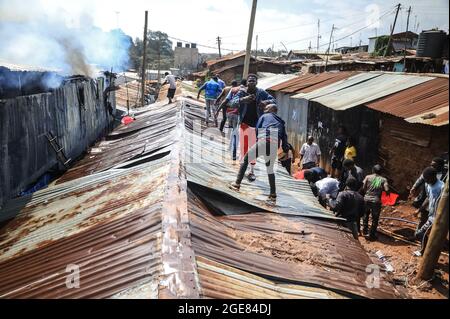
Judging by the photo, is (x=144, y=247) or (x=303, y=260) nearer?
(x=144, y=247)

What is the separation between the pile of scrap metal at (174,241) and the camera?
3.04 m

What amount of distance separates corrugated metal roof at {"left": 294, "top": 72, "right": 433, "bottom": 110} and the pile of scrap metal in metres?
4.01

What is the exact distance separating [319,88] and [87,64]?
9009 millimetres

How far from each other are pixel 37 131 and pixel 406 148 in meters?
8.57

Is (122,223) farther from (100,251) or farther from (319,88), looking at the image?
(319,88)

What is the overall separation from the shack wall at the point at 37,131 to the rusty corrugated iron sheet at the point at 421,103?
7.50 m

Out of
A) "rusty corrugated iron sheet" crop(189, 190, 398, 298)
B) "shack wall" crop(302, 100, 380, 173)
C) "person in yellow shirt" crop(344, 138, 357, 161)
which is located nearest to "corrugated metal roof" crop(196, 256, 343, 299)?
"rusty corrugated iron sheet" crop(189, 190, 398, 298)

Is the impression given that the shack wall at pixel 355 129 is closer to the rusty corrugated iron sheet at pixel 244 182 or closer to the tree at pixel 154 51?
the rusty corrugated iron sheet at pixel 244 182

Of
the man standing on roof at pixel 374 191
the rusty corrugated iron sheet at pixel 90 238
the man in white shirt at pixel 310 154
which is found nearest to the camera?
the rusty corrugated iron sheet at pixel 90 238

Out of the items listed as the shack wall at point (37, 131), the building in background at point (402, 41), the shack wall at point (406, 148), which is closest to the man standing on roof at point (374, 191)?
the shack wall at point (406, 148)

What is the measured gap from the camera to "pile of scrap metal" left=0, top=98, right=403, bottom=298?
9.99 ft

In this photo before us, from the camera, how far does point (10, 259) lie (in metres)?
4.30

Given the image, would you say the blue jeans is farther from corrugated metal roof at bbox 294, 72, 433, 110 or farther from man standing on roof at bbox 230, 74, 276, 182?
corrugated metal roof at bbox 294, 72, 433, 110
